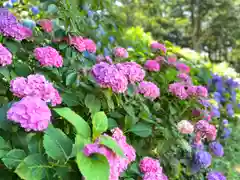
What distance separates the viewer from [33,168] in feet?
3.14

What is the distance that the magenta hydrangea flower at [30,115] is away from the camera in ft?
3.24

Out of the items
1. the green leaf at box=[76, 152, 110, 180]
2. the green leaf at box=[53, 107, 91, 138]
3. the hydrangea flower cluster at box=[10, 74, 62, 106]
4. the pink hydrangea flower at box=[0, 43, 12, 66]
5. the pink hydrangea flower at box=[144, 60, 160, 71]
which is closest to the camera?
the green leaf at box=[76, 152, 110, 180]

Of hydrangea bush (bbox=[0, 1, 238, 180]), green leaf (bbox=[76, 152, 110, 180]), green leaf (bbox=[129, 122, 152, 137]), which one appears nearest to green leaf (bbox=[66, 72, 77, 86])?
hydrangea bush (bbox=[0, 1, 238, 180])

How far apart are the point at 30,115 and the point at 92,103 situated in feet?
1.52

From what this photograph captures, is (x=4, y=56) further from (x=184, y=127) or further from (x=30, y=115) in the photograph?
(x=184, y=127)

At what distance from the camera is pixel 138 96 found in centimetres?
172

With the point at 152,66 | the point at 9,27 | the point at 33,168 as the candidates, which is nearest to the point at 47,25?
the point at 9,27

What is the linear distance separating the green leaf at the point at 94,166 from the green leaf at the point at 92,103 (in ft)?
1.68

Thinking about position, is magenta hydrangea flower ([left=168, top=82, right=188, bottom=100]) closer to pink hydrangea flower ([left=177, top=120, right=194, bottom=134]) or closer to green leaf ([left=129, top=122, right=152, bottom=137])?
pink hydrangea flower ([left=177, top=120, right=194, bottom=134])

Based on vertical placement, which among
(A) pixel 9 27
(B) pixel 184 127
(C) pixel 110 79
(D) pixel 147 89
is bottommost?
(B) pixel 184 127

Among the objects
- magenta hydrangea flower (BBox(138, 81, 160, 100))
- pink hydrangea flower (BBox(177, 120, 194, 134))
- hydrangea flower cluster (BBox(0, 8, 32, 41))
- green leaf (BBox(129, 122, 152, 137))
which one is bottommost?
pink hydrangea flower (BBox(177, 120, 194, 134))

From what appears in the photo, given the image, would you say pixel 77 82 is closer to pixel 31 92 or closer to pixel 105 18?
pixel 31 92

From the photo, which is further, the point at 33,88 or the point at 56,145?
the point at 33,88

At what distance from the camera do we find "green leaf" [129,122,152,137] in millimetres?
1622
